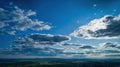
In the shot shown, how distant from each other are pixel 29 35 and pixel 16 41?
35 centimetres

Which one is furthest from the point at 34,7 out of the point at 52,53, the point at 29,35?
the point at 52,53

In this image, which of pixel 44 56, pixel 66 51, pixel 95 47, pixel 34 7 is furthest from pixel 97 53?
pixel 34 7

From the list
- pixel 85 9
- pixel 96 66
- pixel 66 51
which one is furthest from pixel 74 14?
pixel 96 66

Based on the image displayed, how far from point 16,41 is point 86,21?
1764 mm

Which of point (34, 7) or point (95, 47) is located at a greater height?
point (34, 7)

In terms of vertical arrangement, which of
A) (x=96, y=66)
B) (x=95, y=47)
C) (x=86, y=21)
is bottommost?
(x=96, y=66)

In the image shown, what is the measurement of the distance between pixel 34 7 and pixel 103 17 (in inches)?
67.1

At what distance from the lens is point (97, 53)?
723 centimetres

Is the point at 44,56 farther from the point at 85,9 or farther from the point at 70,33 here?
the point at 85,9

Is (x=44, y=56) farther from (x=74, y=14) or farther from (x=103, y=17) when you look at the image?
(x=103, y=17)

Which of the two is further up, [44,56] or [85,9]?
[85,9]

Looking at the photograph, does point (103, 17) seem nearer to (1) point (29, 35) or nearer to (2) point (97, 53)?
(2) point (97, 53)

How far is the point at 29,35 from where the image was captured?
6918 mm

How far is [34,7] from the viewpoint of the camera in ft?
22.8
